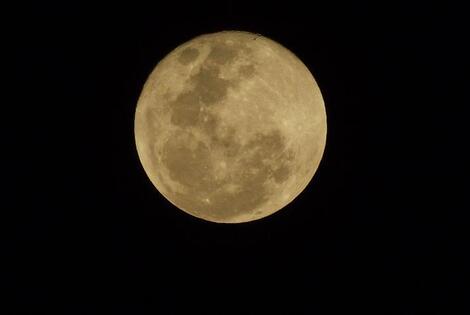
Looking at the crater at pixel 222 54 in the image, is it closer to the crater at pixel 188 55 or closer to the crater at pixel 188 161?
the crater at pixel 188 55

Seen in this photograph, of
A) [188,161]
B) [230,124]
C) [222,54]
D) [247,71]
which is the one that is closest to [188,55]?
[222,54]

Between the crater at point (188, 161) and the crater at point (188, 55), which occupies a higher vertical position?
the crater at point (188, 55)

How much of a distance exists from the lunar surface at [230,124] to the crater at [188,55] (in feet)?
0.04

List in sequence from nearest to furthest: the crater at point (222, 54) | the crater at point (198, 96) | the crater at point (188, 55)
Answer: the crater at point (198, 96) < the crater at point (222, 54) < the crater at point (188, 55)

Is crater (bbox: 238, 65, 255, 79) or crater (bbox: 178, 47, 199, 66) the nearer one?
crater (bbox: 238, 65, 255, 79)

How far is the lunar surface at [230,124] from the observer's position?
150 inches

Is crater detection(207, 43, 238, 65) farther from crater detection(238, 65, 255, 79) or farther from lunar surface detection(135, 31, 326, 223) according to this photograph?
crater detection(238, 65, 255, 79)

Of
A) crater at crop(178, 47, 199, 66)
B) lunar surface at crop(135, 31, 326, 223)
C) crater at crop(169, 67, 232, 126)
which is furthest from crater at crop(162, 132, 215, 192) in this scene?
crater at crop(178, 47, 199, 66)

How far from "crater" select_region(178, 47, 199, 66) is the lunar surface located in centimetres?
1

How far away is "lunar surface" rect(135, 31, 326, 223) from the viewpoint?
3.80 meters

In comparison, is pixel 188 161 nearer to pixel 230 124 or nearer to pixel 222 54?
pixel 230 124

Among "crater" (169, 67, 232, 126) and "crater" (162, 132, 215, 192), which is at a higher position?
"crater" (169, 67, 232, 126)

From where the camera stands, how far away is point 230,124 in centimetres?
378

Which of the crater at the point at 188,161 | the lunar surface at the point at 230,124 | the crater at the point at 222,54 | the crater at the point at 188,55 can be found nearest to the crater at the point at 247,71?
the lunar surface at the point at 230,124
